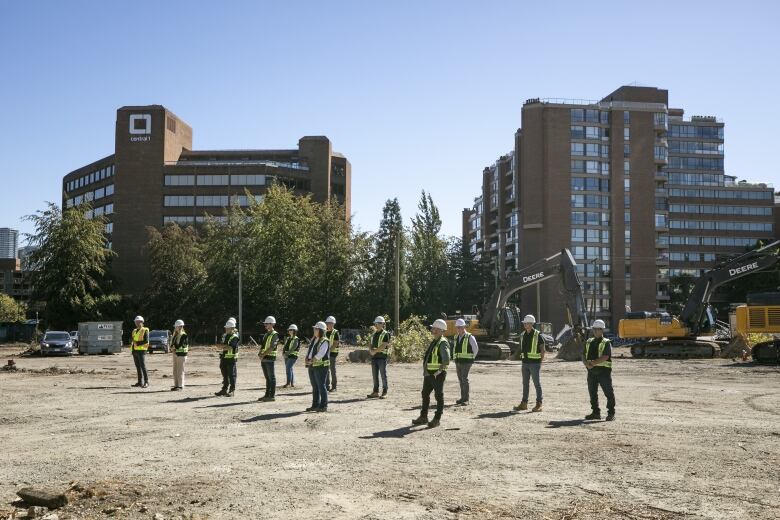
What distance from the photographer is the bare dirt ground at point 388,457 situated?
8438mm

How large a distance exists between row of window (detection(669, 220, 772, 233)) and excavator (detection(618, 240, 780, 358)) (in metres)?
75.2

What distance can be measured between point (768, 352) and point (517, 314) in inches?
457

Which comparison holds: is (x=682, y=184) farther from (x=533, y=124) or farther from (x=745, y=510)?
(x=745, y=510)

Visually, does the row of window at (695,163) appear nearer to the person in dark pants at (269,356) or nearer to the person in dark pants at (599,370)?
the person in dark pants at (269,356)

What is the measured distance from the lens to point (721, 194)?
11044 centimetres

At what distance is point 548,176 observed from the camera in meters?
88.8

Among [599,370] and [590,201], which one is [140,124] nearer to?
[590,201]

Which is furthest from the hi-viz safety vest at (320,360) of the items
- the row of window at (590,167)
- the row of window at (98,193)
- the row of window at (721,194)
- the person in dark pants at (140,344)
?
the row of window at (721,194)

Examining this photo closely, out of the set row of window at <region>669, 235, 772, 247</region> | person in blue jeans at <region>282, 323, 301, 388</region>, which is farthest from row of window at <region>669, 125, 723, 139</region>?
person in blue jeans at <region>282, 323, 301, 388</region>

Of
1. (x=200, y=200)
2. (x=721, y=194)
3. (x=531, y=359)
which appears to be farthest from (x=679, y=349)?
(x=721, y=194)

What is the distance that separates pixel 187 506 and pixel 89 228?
212 ft

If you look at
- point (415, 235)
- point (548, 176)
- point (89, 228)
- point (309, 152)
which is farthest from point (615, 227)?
point (89, 228)

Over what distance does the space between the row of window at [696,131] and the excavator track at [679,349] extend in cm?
8076

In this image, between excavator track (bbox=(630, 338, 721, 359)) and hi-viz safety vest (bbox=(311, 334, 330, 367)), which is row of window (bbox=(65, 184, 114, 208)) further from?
hi-viz safety vest (bbox=(311, 334, 330, 367))
